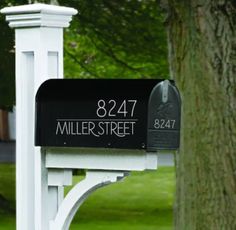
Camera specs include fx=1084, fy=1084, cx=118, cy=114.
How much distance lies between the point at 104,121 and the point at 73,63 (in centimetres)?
1766

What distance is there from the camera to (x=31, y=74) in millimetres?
4215

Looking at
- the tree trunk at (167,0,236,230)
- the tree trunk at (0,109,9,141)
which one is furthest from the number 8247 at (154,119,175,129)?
the tree trunk at (0,109,9,141)

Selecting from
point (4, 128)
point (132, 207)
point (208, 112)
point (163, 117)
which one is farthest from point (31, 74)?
point (4, 128)

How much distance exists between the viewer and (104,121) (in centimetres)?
400

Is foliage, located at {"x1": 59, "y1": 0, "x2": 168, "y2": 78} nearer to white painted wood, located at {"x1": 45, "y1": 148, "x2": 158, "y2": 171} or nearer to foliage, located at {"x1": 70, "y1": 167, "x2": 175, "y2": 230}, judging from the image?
foliage, located at {"x1": 70, "y1": 167, "x2": 175, "y2": 230}

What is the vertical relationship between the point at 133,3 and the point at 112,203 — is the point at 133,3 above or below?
above

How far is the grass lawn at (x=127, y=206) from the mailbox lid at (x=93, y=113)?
10126 mm

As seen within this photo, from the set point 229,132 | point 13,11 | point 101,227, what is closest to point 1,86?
point 101,227

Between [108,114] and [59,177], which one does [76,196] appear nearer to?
[59,177]

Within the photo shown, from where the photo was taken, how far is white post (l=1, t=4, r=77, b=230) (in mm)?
4141

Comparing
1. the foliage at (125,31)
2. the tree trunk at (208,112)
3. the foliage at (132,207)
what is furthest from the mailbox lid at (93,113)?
the foliage at (125,31)

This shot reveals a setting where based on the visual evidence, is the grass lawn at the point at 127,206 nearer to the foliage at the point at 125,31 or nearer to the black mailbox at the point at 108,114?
the foliage at the point at 125,31

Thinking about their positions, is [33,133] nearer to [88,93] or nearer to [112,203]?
[88,93]

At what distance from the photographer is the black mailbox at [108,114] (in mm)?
3941
